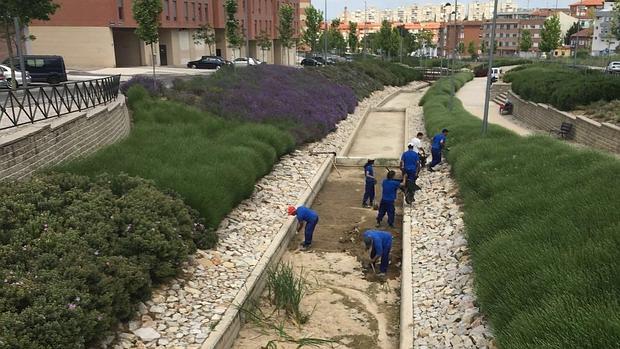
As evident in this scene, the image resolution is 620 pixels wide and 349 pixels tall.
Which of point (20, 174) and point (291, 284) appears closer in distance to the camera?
point (291, 284)

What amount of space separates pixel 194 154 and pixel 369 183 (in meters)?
5.01

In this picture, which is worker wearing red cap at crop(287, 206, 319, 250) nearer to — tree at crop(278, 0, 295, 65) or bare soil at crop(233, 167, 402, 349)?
bare soil at crop(233, 167, 402, 349)

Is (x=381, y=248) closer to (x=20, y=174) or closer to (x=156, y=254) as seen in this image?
(x=156, y=254)

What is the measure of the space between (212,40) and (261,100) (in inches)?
1274

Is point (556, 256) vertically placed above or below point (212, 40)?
below

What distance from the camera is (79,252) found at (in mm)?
7660

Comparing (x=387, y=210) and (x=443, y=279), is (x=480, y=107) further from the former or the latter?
(x=443, y=279)

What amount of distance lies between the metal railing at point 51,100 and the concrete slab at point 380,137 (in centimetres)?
1058

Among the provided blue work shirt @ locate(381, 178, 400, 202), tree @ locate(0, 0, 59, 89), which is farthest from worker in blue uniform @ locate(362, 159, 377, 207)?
tree @ locate(0, 0, 59, 89)

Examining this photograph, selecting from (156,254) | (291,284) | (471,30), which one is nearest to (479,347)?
(291,284)

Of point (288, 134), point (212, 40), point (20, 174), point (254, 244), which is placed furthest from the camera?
point (212, 40)

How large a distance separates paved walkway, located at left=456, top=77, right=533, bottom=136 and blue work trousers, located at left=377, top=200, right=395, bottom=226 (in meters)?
11.3

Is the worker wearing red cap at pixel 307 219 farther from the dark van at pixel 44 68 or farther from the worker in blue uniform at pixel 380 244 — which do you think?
the dark van at pixel 44 68

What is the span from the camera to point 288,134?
68.2ft
